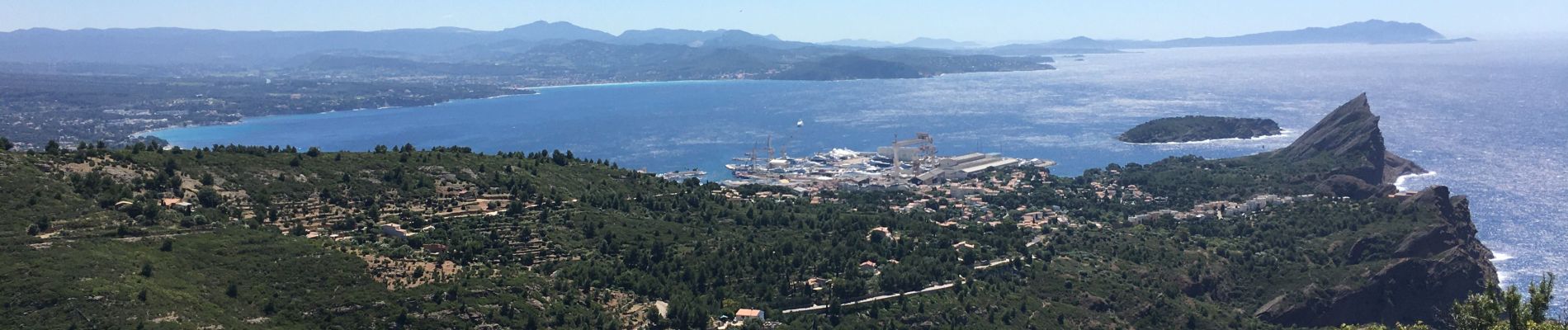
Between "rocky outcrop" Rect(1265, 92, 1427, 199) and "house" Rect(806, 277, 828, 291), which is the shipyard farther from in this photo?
"house" Rect(806, 277, 828, 291)

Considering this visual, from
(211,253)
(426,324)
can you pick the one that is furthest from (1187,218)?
(211,253)

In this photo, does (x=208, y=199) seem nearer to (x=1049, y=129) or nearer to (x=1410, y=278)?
(x=1410, y=278)

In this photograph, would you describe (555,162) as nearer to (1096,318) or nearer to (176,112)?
(1096,318)

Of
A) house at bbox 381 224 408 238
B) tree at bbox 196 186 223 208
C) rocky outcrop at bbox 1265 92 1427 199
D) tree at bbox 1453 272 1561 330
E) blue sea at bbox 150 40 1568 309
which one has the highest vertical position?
tree at bbox 196 186 223 208

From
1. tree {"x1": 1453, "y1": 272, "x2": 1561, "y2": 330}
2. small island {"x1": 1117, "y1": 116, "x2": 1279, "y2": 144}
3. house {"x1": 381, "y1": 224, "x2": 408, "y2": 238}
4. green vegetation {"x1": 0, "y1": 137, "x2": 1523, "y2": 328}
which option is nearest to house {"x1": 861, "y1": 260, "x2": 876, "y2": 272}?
green vegetation {"x1": 0, "y1": 137, "x2": 1523, "y2": 328}

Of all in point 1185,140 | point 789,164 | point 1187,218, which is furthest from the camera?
point 1185,140

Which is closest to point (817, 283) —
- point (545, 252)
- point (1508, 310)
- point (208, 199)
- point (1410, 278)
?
point (545, 252)
